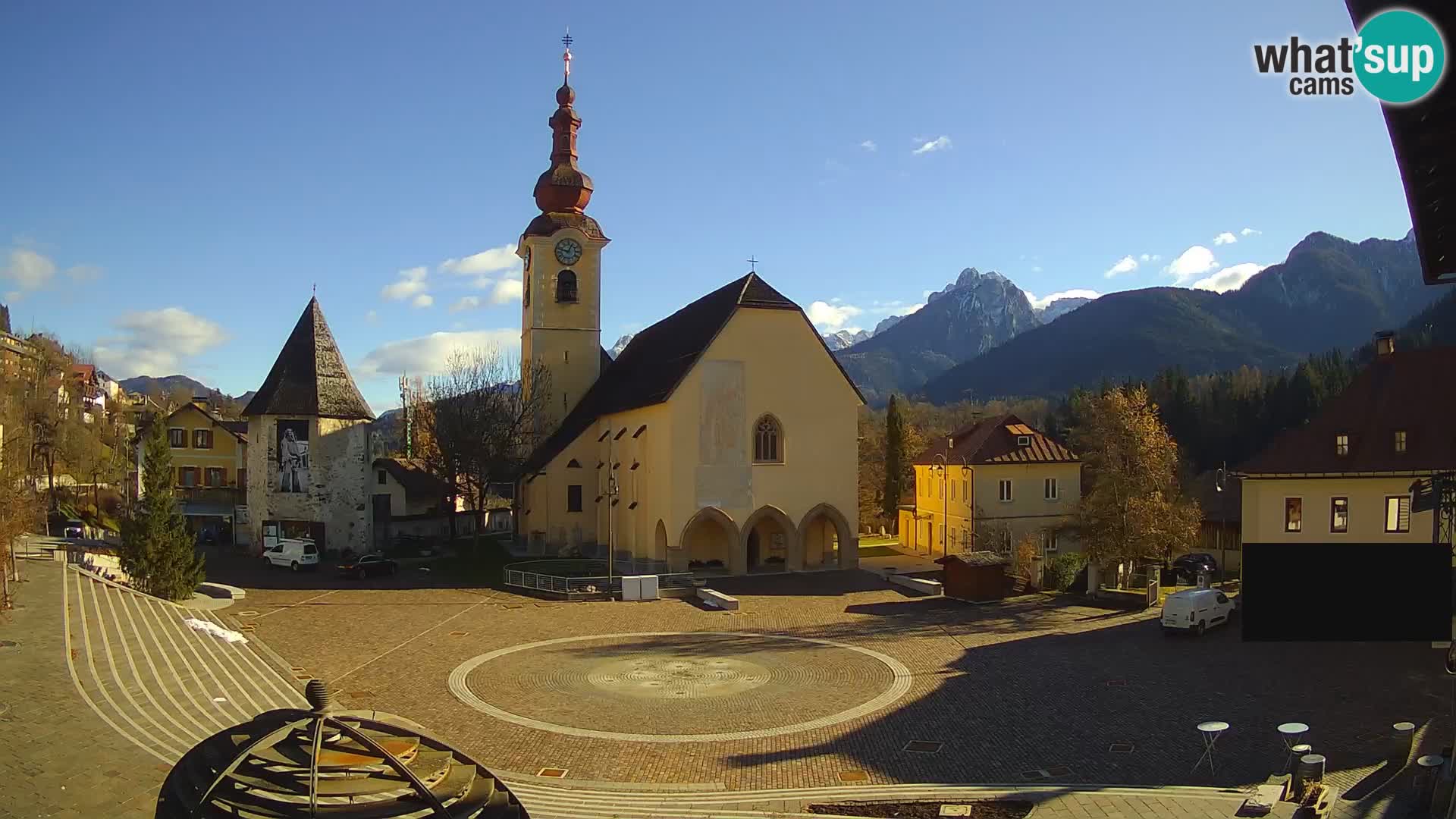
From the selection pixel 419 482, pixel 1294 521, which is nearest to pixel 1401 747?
pixel 1294 521

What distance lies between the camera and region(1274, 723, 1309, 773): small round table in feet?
45.1

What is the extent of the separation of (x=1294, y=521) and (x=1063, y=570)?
10.7 meters

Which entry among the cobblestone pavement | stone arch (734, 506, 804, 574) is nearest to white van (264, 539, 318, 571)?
the cobblestone pavement

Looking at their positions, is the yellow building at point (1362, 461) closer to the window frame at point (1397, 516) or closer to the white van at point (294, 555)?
the window frame at point (1397, 516)

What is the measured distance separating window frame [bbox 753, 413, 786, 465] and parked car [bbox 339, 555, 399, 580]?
52.5 feet

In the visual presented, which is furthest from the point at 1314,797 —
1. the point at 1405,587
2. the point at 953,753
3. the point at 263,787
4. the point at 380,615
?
the point at 380,615

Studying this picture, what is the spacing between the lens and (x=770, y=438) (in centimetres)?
3953

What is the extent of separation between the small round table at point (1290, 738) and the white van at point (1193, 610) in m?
9.32

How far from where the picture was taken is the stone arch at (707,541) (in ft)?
123

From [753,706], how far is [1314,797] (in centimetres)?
994

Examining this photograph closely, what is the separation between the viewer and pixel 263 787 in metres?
8.05

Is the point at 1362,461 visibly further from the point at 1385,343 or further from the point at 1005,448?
the point at 1005,448

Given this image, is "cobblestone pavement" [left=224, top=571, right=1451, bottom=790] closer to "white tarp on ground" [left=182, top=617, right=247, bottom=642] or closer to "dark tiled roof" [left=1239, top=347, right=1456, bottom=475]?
"white tarp on ground" [left=182, top=617, right=247, bottom=642]

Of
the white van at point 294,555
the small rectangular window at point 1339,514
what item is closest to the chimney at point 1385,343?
the small rectangular window at point 1339,514
